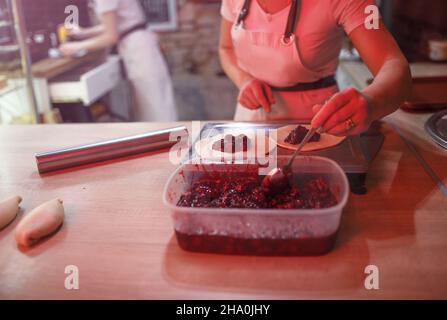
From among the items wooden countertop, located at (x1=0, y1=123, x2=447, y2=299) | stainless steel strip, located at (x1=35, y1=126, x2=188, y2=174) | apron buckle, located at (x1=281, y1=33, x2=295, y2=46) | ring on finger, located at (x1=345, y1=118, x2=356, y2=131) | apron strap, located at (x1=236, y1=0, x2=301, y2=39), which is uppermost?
apron strap, located at (x1=236, y1=0, x2=301, y2=39)

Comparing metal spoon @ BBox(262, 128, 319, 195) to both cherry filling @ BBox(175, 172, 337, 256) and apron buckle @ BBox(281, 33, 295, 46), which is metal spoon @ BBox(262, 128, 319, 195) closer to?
cherry filling @ BBox(175, 172, 337, 256)

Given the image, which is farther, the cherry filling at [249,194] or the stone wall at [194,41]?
the stone wall at [194,41]

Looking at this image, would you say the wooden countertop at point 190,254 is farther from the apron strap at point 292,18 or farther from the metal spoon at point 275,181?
the apron strap at point 292,18

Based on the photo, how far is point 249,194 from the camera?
83 cm

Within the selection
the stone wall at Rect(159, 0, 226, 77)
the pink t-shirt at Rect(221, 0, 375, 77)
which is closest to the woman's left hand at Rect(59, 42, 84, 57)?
the stone wall at Rect(159, 0, 226, 77)

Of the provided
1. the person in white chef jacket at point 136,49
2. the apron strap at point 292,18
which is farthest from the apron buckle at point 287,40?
the person in white chef jacket at point 136,49

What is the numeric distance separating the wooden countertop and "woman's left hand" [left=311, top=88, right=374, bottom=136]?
165 mm

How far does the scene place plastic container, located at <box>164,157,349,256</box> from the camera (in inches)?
27.9

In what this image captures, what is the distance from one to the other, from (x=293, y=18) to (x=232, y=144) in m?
0.55

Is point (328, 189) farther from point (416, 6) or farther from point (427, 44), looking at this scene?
point (416, 6)

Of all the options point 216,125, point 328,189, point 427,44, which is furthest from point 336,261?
point 427,44

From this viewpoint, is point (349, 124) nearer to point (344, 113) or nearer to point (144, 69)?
point (344, 113)

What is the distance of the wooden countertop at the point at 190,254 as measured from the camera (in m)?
0.69

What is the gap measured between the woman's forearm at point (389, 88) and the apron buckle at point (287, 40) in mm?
350
